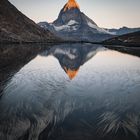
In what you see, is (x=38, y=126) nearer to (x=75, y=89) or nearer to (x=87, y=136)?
(x=87, y=136)

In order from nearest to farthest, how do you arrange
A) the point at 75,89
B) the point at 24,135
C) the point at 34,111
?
1. the point at 24,135
2. the point at 34,111
3. the point at 75,89

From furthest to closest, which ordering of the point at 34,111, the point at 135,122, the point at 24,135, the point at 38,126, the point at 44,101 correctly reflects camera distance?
1. the point at 44,101
2. the point at 34,111
3. the point at 135,122
4. the point at 38,126
5. the point at 24,135

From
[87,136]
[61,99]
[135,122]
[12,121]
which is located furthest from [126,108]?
[12,121]

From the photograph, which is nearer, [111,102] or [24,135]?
[24,135]

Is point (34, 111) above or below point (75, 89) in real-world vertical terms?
above

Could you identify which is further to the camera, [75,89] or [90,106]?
[75,89]

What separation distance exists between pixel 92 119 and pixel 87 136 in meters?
2.28

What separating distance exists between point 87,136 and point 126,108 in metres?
5.50

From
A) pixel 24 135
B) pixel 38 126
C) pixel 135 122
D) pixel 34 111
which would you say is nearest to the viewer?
pixel 24 135

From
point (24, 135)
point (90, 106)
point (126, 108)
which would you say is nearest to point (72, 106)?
point (90, 106)

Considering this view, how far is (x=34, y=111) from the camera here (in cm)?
1360

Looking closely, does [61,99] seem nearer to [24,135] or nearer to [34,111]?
[34,111]

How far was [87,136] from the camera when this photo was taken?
33.6ft

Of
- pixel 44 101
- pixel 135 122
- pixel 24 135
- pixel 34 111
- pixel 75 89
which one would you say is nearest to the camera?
pixel 24 135
